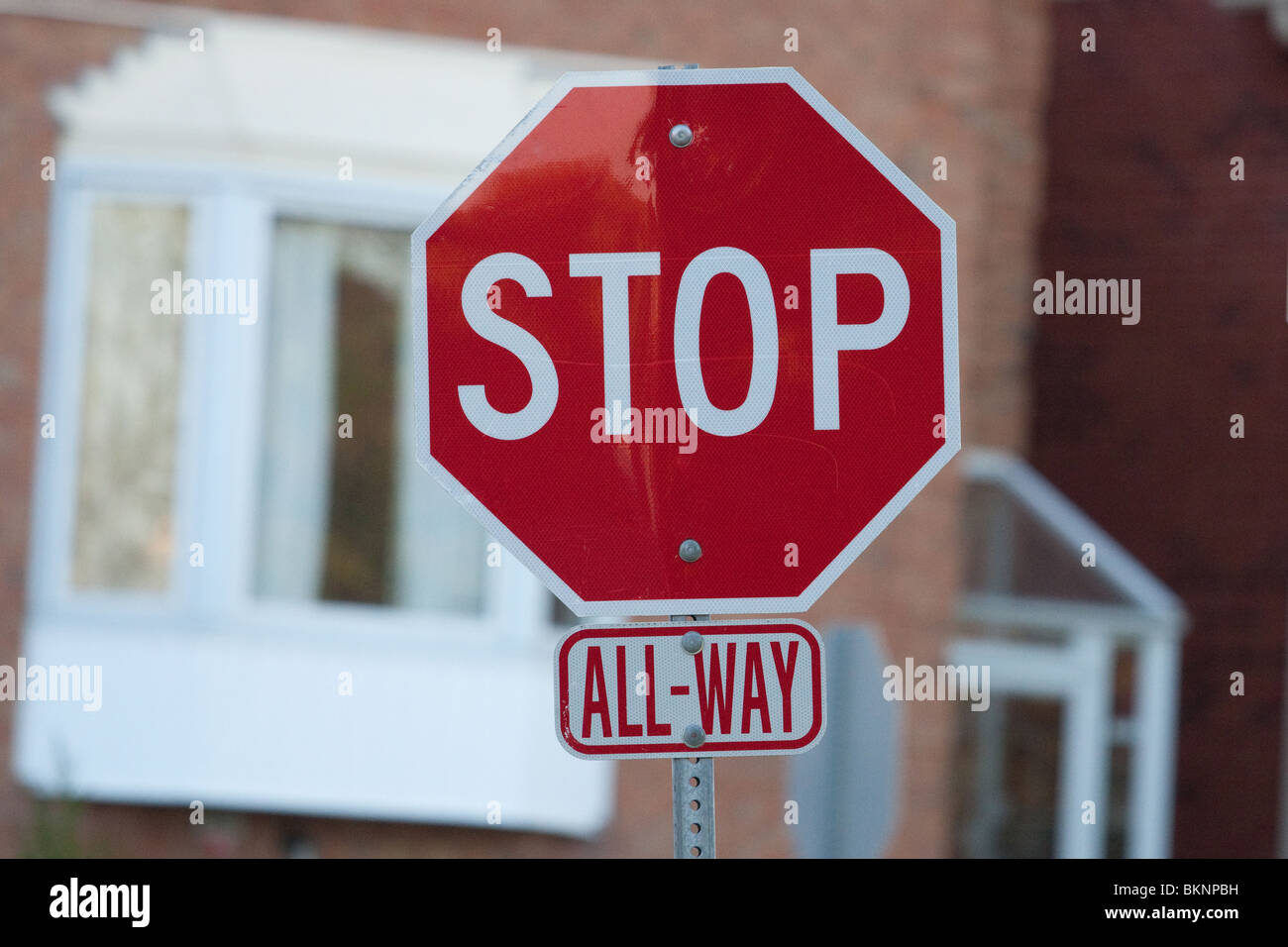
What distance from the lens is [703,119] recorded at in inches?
80.7

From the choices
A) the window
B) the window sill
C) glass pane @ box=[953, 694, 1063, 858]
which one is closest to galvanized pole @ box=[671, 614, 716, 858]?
the window sill

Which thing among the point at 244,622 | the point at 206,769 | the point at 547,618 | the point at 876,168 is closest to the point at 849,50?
the point at 547,618

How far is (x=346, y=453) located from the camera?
270 inches

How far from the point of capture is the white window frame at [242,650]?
6508 mm

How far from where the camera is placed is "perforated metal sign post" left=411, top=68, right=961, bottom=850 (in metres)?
1.99

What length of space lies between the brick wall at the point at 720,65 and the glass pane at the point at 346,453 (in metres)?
1.04

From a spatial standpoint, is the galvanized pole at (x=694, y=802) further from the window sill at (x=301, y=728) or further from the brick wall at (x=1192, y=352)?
the brick wall at (x=1192, y=352)

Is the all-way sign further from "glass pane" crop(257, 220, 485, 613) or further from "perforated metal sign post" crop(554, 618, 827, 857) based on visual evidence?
"glass pane" crop(257, 220, 485, 613)

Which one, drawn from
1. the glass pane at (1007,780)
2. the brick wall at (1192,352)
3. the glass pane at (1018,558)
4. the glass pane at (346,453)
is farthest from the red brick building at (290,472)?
the brick wall at (1192,352)

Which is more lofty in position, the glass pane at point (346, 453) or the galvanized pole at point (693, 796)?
the glass pane at point (346, 453)

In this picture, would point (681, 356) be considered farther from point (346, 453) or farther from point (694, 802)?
point (346, 453)

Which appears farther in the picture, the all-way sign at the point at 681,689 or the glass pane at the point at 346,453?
the glass pane at the point at 346,453

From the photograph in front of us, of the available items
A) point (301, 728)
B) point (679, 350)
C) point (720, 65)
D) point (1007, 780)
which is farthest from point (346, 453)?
point (679, 350)

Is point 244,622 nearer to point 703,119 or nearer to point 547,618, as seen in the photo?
point 547,618
